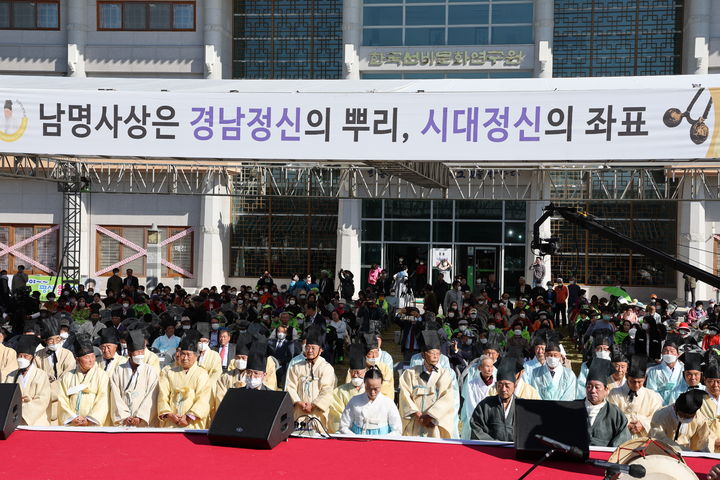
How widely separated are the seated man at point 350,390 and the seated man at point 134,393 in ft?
6.71

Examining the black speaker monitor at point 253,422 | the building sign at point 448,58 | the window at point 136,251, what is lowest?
the black speaker monitor at point 253,422

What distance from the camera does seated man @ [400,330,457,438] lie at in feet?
26.8

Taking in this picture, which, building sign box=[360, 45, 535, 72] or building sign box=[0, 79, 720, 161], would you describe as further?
building sign box=[360, 45, 535, 72]

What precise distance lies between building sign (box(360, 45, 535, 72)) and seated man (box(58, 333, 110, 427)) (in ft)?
61.1

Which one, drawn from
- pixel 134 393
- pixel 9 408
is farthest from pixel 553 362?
pixel 9 408

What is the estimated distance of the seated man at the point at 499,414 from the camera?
290 inches

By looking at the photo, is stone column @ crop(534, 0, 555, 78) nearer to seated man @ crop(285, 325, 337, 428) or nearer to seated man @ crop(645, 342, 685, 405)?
seated man @ crop(645, 342, 685, 405)

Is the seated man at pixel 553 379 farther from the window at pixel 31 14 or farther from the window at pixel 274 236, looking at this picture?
the window at pixel 31 14

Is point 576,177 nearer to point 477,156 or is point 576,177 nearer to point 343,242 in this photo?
point 343,242

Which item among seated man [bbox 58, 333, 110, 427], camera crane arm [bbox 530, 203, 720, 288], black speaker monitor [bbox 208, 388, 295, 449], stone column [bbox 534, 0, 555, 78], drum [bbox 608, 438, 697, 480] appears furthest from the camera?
stone column [bbox 534, 0, 555, 78]

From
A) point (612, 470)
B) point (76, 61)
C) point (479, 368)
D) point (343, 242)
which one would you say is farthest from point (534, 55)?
point (612, 470)

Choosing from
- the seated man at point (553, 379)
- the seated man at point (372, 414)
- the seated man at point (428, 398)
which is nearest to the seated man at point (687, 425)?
the seated man at point (428, 398)

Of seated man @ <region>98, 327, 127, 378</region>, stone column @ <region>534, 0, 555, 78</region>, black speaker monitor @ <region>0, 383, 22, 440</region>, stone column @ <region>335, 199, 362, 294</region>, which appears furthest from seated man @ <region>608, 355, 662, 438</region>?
stone column @ <region>534, 0, 555, 78</region>

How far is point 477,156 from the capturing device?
12125 millimetres
